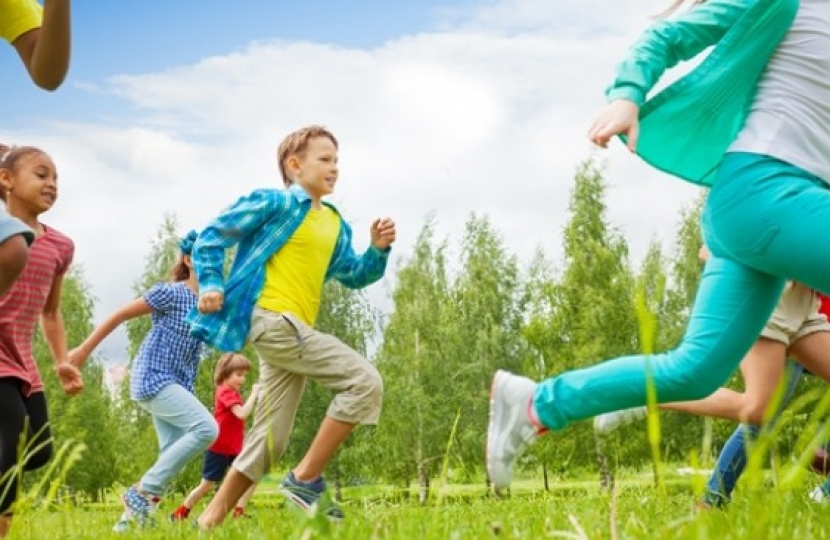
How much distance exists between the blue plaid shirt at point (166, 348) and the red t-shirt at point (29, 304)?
206cm

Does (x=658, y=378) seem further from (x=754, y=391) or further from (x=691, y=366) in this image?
(x=754, y=391)

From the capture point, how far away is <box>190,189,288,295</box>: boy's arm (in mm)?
5648

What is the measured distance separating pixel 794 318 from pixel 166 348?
182 inches

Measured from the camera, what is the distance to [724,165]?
338 centimetres

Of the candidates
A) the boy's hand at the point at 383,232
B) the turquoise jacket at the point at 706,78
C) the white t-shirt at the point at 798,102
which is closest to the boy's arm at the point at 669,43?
the turquoise jacket at the point at 706,78

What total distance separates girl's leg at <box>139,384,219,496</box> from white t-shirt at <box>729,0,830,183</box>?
4.79 meters

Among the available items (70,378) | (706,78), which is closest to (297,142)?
(70,378)

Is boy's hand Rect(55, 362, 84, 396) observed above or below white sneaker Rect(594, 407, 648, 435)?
above

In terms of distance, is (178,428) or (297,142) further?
(178,428)

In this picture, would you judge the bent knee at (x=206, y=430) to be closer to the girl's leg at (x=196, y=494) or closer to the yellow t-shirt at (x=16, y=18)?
the girl's leg at (x=196, y=494)

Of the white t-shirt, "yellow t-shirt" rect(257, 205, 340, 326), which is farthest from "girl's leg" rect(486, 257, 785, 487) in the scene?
"yellow t-shirt" rect(257, 205, 340, 326)

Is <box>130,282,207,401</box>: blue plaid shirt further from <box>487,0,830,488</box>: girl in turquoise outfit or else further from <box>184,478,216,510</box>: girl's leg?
<box>487,0,830,488</box>: girl in turquoise outfit

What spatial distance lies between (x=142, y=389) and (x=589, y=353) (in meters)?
19.5

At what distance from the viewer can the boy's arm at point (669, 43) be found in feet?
10.6
